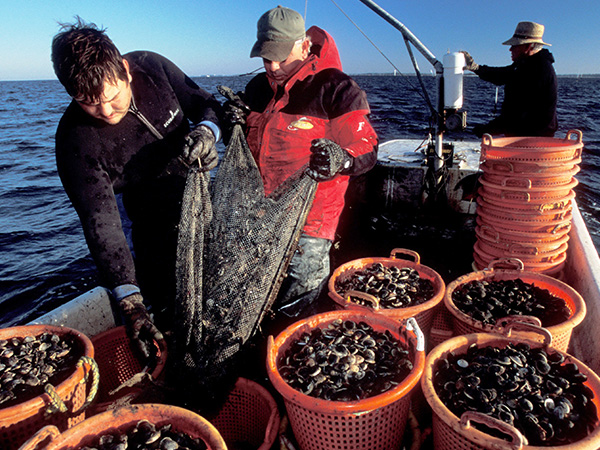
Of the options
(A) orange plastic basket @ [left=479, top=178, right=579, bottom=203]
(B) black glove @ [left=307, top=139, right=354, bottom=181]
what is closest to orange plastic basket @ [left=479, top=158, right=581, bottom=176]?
(A) orange plastic basket @ [left=479, top=178, right=579, bottom=203]

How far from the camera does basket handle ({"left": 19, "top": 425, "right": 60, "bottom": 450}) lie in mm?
1547

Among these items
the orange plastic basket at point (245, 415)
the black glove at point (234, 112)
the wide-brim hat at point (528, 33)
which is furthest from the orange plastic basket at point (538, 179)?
the wide-brim hat at point (528, 33)

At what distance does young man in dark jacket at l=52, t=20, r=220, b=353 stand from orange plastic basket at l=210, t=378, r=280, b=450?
2.14 ft

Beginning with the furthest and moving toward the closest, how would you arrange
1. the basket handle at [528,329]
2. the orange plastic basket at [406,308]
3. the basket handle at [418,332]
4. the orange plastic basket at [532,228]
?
the orange plastic basket at [532,228], the orange plastic basket at [406,308], the basket handle at [528,329], the basket handle at [418,332]

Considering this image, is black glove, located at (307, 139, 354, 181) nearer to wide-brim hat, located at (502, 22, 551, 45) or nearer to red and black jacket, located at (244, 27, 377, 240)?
red and black jacket, located at (244, 27, 377, 240)

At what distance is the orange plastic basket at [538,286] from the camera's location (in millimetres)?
2320

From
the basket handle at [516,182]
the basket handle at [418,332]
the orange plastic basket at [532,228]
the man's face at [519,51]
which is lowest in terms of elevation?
the basket handle at [418,332]

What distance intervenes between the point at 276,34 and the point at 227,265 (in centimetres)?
177

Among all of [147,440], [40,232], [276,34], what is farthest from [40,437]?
[40,232]

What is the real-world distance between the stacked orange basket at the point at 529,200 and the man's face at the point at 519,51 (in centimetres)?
231

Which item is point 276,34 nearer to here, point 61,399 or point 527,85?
point 61,399

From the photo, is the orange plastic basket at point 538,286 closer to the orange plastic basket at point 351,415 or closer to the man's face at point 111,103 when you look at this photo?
the orange plastic basket at point 351,415

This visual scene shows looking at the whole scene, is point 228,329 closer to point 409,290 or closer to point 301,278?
point 301,278

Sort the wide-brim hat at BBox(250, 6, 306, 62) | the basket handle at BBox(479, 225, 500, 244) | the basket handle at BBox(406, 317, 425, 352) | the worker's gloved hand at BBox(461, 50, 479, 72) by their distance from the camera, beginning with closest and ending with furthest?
1. the basket handle at BBox(406, 317, 425, 352)
2. the wide-brim hat at BBox(250, 6, 306, 62)
3. the basket handle at BBox(479, 225, 500, 244)
4. the worker's gloved hand at BBox(461, 50, 479, 72)
